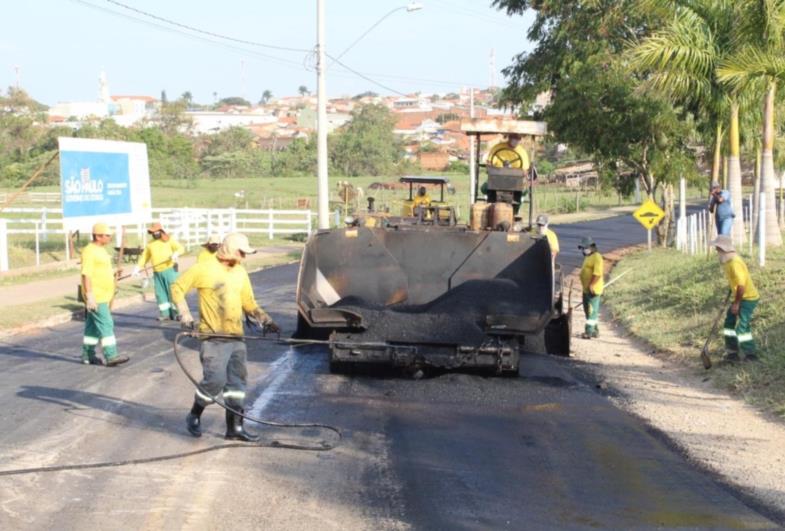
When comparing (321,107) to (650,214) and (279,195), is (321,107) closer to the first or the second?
(650,214)

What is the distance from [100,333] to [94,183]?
48.5 feet

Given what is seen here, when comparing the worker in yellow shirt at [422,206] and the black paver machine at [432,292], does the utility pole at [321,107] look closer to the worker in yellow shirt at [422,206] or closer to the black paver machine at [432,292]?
the worker in yellow shirt at [422,206]

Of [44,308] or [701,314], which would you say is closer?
[701,314]

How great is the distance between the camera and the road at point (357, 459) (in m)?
6.59

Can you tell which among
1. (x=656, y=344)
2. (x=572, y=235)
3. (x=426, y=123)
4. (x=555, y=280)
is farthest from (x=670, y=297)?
(x=426, y=123)

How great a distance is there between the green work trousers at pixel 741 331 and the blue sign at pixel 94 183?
667 inches

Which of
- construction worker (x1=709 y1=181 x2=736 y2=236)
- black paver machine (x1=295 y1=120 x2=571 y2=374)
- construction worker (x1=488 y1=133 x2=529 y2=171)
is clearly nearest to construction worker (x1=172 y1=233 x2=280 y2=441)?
black paver machine (x1=295 y1=120 x2=571 y2=374)

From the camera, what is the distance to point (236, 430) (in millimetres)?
8602

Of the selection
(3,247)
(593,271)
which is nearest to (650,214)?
(593,271)

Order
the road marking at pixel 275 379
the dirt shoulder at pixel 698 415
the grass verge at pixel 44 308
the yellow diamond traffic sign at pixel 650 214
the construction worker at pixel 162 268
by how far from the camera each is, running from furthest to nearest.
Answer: the yellow diamond traffic sign at pixel 650 214, the construction worker at pixel 162 268, the grass verge at pixel 44 308, the road marking at pixel 275 379, the dirt shoulder at pixel 698 415

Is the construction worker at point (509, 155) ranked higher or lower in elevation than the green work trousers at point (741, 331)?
higher

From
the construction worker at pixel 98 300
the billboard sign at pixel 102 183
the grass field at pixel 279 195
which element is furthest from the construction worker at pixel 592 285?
the grass field at pixel 279 195

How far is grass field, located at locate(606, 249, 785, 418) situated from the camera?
452 inches

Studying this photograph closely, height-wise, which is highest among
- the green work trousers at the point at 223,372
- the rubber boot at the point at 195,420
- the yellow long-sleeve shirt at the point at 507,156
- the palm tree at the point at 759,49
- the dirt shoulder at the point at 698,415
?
the palm tree at the point at 759,49
